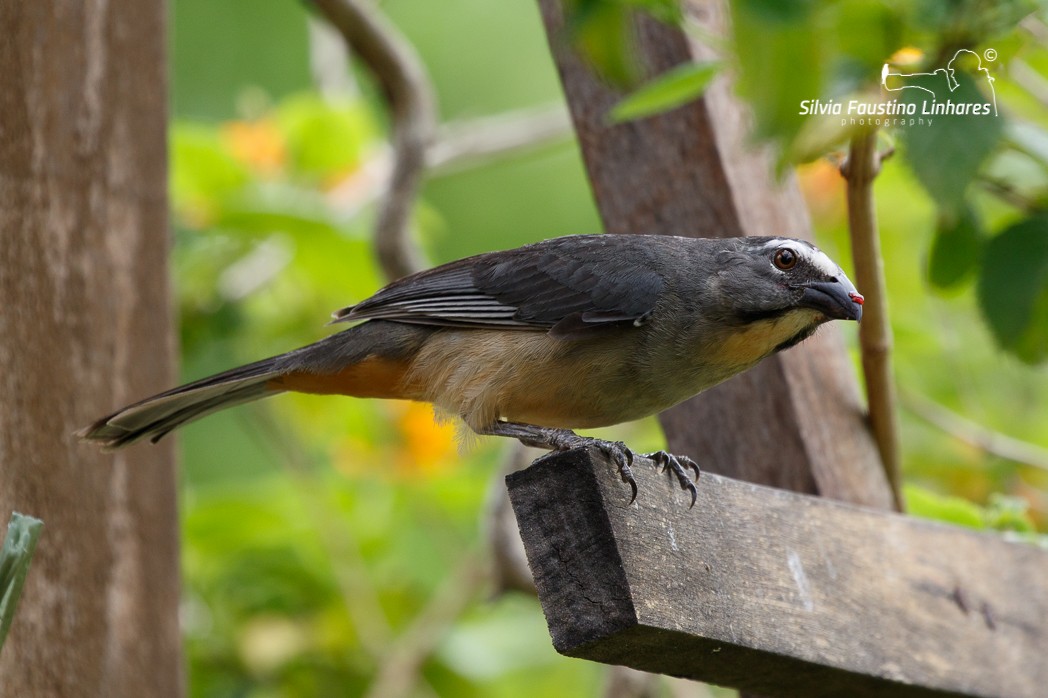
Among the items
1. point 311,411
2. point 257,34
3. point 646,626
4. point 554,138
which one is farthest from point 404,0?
point 646,626

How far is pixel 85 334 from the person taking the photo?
273 cm

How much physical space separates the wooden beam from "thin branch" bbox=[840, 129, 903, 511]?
1.03ft

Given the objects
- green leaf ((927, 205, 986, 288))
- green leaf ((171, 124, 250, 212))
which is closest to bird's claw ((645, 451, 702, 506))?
green leaf ((927, 205, 986, 288))

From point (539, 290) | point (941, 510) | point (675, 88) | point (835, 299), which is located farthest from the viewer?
point (941, 510)

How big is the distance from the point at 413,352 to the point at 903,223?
2485 mm

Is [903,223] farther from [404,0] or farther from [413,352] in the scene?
[404,0]

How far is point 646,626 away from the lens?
2006 millimetres

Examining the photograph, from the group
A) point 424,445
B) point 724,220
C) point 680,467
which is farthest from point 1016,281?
point 424,445

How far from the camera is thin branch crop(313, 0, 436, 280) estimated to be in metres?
3.97

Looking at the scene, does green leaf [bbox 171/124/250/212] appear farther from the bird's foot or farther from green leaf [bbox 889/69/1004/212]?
green leaf [bbox 889/69/1004/212]

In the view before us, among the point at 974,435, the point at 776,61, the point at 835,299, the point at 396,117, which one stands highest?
the point at 396,117

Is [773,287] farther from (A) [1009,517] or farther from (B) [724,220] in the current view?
(A) [1009,517]

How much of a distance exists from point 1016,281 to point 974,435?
121cm

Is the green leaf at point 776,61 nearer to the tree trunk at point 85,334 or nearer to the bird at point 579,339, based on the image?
the bird at point 579,339
